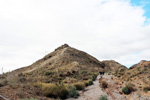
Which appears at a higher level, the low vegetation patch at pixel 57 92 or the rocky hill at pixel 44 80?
the rocky hill at pixel 44 80

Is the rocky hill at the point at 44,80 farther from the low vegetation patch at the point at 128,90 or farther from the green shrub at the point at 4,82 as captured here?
the low vegetation patch at the point at 128,90

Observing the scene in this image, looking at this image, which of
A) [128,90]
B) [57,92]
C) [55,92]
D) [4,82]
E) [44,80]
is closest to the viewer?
[55,92]

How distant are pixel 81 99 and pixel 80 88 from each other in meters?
6.50

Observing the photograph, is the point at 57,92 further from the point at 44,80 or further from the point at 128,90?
the point at 44,80

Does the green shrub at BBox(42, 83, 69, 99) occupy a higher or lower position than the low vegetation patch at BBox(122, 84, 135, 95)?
higher

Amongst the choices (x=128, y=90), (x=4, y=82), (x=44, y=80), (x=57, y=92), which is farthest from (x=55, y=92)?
(x=44, y=80)

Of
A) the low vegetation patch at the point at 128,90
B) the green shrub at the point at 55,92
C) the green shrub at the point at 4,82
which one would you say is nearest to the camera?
the green shrub at the point at 55,92

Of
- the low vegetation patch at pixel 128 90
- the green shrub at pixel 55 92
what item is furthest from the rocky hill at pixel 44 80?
the low vegetation patch at pixel 128 90

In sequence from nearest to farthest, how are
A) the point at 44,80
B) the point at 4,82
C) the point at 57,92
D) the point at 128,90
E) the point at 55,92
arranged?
the point at 55,92, the point at 57,92, the point at 4,82, the point at 128,90, the point at 44,80

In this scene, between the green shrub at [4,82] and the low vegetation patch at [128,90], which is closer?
the green shrub at [4,82]

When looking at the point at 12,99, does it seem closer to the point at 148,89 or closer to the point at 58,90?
the point at 58,90

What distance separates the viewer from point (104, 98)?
13641mm

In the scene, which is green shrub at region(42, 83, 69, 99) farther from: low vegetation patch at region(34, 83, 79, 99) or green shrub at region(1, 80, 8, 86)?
green shrub at region(1, 80, 8, 86)

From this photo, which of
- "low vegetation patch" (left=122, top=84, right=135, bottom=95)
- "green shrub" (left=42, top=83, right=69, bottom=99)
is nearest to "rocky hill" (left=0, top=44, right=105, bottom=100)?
"green shrub" (left=42, top=83, right=69, bottom=99)
